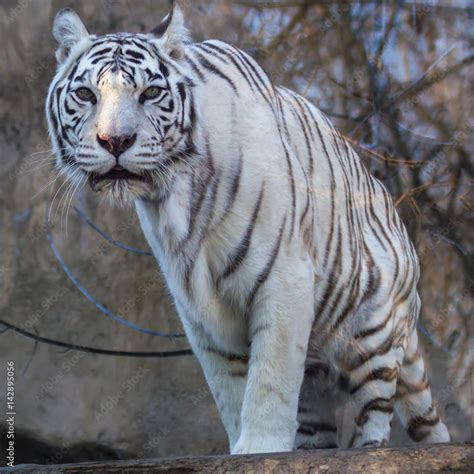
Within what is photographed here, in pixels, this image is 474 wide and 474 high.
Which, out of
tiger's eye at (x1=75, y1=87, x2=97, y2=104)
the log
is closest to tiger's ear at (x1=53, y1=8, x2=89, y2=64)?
tiger's eye at (x1=75, y1=87, x2=97, y2=104)

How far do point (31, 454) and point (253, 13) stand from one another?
234 centimetres

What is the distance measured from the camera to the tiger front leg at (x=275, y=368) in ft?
7.42

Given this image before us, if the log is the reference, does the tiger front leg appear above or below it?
above

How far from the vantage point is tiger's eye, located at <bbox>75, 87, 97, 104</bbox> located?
230cm

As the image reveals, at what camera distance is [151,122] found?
2271mm

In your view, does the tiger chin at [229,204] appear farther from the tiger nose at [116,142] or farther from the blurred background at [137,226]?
the blurred background at [137,226]

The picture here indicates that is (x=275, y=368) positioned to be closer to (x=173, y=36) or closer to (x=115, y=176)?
(x=115, y=176)

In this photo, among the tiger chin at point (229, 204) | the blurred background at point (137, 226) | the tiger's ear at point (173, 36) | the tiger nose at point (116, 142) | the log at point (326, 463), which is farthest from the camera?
the blurred background at point (137, 226)

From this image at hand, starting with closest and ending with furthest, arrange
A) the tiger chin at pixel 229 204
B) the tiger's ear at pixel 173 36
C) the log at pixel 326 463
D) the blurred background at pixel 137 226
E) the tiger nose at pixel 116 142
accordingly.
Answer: the log at pixel 326 463
the tiger nose at pixel 116 142
the tiger chin at pixel 229 204
the tiger's ear at pixel 173 36
the blurred background at pixel 137 226

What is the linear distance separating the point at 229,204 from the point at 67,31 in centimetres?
64

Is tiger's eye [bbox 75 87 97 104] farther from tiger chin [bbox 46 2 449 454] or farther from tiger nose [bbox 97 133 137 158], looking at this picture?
tiger nose [bbox 97 133 137 158]

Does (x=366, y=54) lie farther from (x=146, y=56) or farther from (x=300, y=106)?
(x=146, y=56)

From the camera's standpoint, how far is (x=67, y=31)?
8.18 ft

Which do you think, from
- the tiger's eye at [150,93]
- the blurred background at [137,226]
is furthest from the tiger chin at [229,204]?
the blurred background at [137,226]
